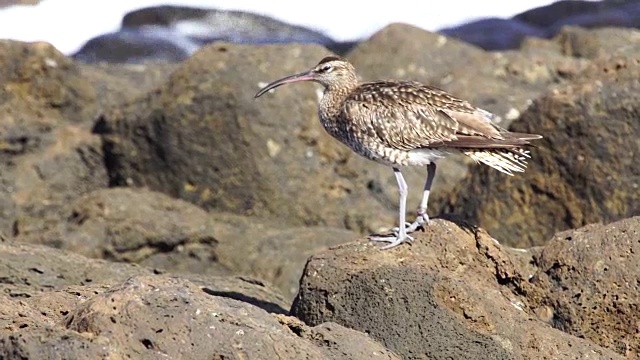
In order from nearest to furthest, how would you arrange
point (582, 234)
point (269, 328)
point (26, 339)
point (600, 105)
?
point (26, 339)
point (269, 328)
point (582, 234)
point (600, 105)

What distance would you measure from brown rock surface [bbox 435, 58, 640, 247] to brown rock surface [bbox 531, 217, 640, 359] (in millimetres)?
2965

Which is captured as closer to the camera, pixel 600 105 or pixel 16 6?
pixel 600 105

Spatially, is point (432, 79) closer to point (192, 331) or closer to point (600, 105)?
point (600, 105)

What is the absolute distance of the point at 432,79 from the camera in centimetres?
1571

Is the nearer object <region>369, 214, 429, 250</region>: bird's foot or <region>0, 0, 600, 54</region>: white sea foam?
<region>369, 214, 429, 250</region>: bird's foot

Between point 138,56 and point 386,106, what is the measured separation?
41.0ft

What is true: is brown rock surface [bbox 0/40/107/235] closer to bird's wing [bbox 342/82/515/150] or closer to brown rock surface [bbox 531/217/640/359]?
bird's wing [bbox 342/82/515/150]

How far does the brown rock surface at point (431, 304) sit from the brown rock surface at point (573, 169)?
3.17 meters

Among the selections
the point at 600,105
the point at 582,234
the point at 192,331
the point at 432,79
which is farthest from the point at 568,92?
the point at 192,331

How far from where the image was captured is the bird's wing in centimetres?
902

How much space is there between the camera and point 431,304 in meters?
7.43

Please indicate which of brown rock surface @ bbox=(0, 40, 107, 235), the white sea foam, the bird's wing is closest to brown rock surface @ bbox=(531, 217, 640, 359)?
the bird's wing

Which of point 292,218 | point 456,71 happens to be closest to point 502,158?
point 292,218

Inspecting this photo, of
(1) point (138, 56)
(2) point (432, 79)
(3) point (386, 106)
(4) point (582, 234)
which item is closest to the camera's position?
(4) point (582, 234)
